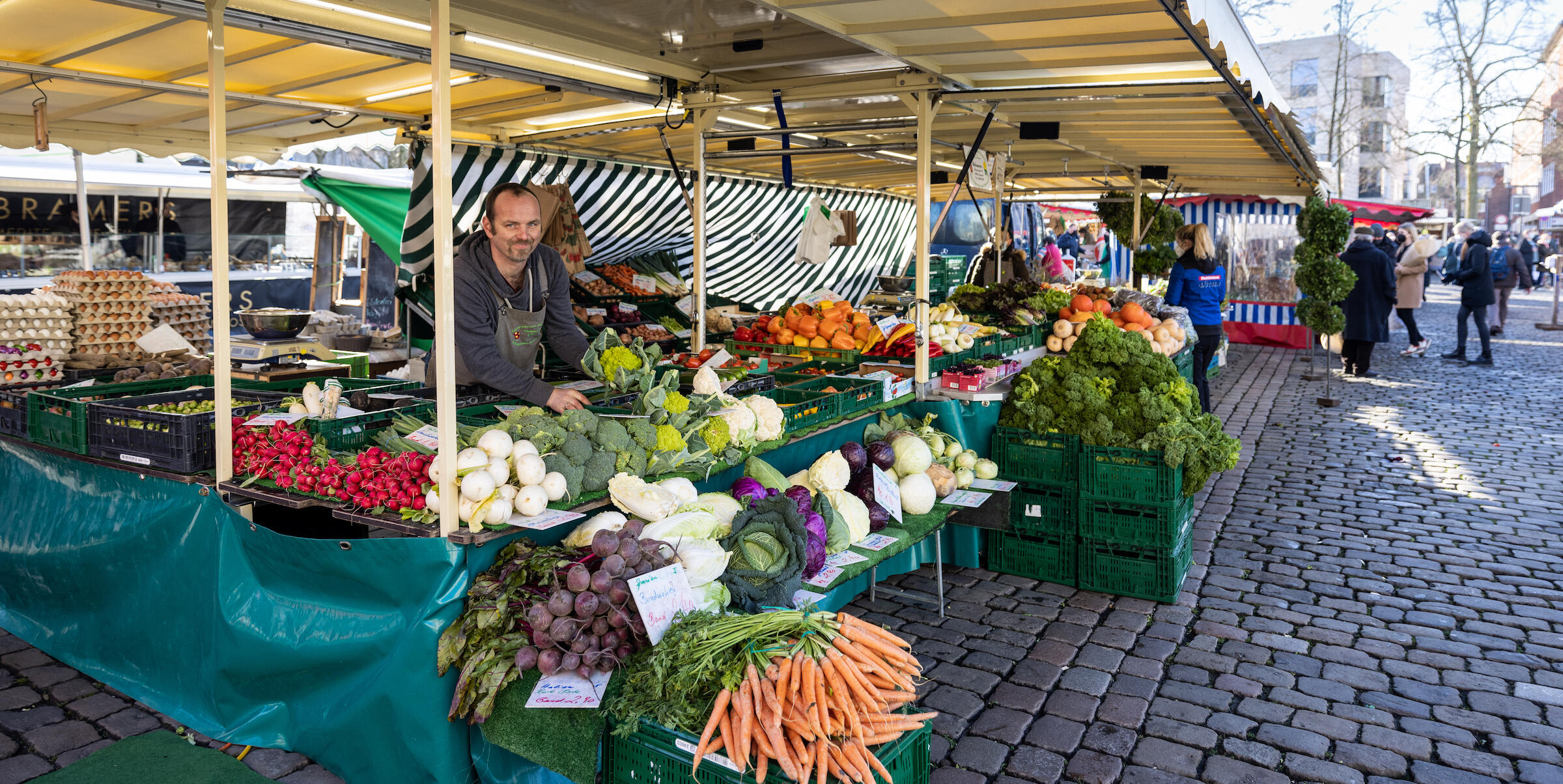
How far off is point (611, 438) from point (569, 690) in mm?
1094

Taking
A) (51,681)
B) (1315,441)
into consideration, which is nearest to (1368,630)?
(1315,441)

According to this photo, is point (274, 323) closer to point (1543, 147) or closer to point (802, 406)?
point (802, 406)

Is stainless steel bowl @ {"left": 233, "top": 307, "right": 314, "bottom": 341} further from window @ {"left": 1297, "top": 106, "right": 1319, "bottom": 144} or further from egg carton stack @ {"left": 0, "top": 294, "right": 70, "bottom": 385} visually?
window @ {"left": 1297, "top": 106, "right": 1319, "bottom": 144}

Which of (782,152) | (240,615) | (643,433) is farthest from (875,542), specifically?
(782,152)

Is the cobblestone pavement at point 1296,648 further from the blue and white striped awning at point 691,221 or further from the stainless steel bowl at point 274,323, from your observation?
the stainless steel bowl at point 274,323

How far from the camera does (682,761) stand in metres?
2.72

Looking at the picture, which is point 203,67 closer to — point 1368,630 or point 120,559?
point 120,559

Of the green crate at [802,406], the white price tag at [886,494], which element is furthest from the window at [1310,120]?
the white price tag at [886,494]

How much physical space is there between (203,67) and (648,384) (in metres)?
3.48

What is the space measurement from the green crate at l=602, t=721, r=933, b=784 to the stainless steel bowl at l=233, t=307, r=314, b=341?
20.2 feet

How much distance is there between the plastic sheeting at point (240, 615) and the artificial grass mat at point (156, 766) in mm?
116

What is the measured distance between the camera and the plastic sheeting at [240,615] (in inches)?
128

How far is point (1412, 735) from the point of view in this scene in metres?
3.96

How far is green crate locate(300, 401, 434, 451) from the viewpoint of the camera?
3.93m
